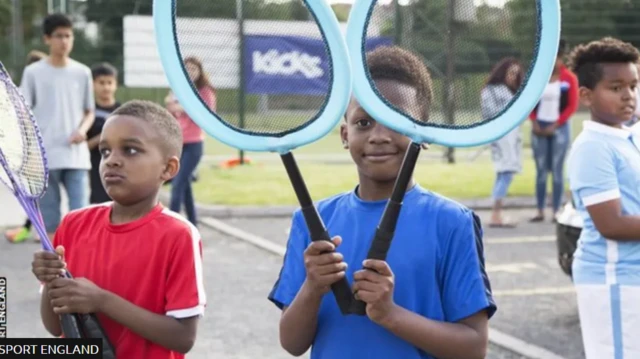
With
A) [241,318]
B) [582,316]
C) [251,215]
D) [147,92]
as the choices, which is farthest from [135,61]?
[582,316]

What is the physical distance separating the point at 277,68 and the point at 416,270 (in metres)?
0.71

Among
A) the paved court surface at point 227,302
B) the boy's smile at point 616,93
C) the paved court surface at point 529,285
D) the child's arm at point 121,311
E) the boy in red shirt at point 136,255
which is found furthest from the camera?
the paved court surface at point 529,285

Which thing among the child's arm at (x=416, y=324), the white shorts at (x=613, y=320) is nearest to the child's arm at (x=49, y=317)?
the child's arm at (x=416, y=324)

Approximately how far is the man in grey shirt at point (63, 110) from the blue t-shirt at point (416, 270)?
5.42m

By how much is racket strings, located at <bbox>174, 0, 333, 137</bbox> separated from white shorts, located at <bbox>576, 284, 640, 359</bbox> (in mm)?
1490

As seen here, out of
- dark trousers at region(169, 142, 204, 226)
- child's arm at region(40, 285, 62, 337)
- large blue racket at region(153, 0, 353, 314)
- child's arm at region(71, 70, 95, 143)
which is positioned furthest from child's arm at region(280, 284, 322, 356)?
dark trousers at region(169, 142, 204, 226)

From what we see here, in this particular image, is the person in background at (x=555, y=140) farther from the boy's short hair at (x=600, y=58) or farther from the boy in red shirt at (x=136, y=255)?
the boy in red shirt at (x=136, y=255)

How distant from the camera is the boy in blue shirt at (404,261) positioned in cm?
235

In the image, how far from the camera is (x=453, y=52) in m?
2.41

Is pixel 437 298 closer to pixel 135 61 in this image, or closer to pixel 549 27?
pixel 549 27

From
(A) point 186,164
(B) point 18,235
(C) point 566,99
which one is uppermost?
(C) point 566,99

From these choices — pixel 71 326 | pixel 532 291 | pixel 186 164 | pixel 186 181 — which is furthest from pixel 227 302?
pixel 71 326

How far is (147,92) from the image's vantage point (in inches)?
568

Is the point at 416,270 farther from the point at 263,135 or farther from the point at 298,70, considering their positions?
the point at 298,70
